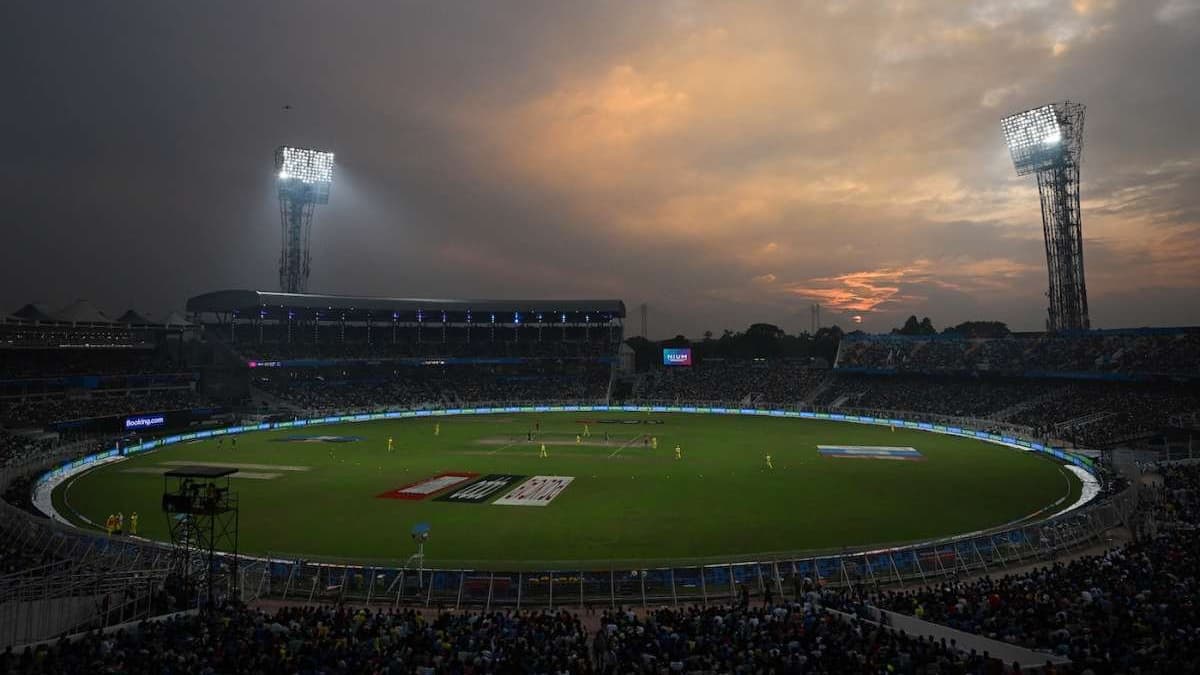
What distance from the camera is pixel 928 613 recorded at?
15664 millimetres

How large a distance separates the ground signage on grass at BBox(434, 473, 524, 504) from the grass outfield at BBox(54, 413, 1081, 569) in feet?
3.80

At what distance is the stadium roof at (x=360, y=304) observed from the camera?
82.4 meters

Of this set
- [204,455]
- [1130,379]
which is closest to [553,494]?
[204,455]

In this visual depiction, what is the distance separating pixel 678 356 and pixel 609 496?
66.4m

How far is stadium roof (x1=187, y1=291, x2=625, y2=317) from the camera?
82.4m

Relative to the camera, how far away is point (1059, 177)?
70.4 m

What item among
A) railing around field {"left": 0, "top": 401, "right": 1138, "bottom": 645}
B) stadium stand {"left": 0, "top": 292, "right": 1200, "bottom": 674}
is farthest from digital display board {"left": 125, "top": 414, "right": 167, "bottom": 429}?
railing around field {"left": 0, "top": 401, "right": 1138, "bottom": 645}

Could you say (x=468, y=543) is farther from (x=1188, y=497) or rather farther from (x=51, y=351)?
(x=51, y=351)

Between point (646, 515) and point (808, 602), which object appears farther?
point (646, 515)

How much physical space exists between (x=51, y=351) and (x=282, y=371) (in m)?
25.9

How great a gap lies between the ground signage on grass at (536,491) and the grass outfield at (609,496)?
2.72ft

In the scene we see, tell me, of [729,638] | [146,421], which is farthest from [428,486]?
[146,421]

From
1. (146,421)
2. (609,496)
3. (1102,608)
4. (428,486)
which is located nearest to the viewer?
(1102,608)

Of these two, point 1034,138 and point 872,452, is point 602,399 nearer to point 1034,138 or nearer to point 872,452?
point 872,452
